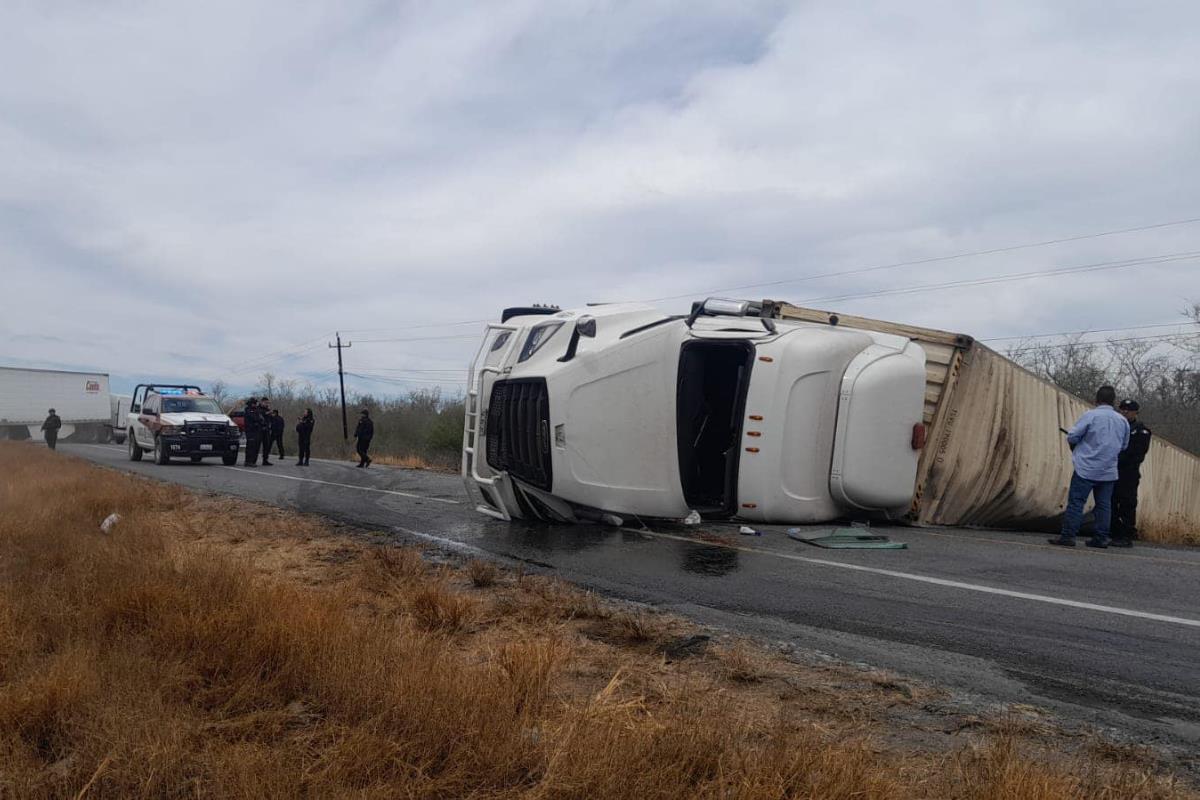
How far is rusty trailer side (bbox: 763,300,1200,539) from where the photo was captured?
8.73m

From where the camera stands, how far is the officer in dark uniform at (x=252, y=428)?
20.0 meters

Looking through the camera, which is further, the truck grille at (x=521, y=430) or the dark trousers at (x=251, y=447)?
the dark trousers at (x=251, y=447)

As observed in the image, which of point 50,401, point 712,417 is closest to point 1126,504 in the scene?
point 712,417

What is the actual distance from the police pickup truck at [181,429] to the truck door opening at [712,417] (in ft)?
51.8

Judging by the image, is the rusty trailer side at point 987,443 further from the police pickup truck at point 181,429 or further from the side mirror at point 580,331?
the police pickup truck at point 181,429

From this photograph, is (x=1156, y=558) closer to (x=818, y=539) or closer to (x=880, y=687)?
(x=818, y=539)

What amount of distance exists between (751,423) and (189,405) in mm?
18299

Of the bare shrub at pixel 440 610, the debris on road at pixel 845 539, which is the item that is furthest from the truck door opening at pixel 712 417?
the bare shrub at pixel 440 610

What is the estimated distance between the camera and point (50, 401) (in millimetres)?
39875

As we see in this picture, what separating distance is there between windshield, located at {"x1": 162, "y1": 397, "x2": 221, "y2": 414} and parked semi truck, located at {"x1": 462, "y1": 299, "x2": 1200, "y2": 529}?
15.2 metres

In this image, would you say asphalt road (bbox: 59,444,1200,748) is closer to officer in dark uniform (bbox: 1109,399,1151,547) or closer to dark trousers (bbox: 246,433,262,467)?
officer in dark uniform (bbox: 1109,399,1151,547)

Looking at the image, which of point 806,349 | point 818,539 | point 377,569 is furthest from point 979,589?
point 377,569

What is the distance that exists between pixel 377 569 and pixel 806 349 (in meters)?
4.63

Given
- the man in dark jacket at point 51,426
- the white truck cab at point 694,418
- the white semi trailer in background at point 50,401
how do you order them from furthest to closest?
the white semi trailer in background at point 50,401
the man in dark jacket at point 51,426
the white truck cab at point 694,418
